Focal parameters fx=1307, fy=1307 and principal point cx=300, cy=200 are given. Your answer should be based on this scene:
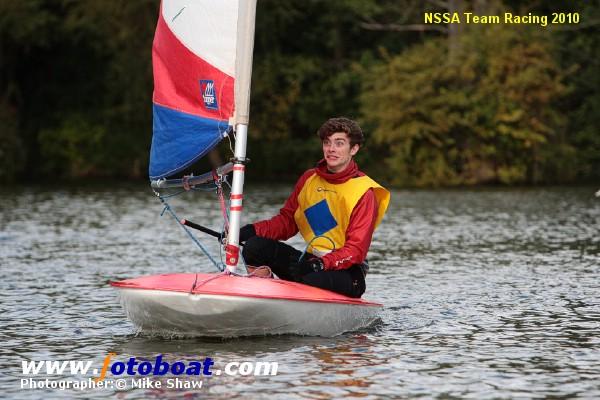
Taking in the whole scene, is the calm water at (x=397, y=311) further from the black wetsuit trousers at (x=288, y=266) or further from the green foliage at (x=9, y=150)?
the green foliage at (x=9, y=150)

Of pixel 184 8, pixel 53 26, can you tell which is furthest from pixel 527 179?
pixel 184 8

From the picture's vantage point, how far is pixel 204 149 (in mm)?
11047

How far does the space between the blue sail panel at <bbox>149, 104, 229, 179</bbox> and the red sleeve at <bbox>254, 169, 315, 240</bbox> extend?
81 centimetres

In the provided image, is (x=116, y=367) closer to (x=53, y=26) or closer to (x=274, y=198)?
(x=274, y=198)

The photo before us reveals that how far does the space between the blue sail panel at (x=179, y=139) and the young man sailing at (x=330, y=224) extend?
82 cm

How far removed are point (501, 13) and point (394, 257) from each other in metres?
25.1

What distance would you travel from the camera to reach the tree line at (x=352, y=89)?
133 feet

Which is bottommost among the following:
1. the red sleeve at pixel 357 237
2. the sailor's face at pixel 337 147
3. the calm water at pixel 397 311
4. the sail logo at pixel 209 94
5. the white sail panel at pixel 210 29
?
the calm water at pixel 397 311

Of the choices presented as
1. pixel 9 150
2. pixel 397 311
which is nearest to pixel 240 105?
pixel 397 311

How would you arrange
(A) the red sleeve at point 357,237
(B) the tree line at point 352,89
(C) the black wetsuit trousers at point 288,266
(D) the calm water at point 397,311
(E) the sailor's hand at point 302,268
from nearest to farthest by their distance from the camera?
(D) the calm water at point 397,311, (A) the red sleeve at point 357,237, (C) the black wetsuit trousers at point 288,266, (E) the sailor's hand at point 302,268, (B) the tree line at point 352,89

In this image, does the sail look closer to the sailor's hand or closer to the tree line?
the sailor's hand

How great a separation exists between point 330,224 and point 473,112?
29.7 meters

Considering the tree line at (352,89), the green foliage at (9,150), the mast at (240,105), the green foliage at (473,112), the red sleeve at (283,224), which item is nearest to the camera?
the mast at (240,105)

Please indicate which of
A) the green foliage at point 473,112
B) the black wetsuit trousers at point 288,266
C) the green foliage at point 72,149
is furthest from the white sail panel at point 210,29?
the green foliage at point 72,149
